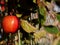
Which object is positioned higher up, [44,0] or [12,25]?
[44,0]

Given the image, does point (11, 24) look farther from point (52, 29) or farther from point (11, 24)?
point (52, 29)

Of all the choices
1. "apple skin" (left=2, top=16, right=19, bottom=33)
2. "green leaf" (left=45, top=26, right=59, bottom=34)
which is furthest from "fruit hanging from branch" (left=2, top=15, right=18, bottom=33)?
"green leaf" (left=45, top=26, right=59, bottom=34)

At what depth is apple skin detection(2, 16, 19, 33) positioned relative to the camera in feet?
3.89

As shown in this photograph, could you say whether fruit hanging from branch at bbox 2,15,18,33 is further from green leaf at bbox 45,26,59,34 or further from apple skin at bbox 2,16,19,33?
green leaf at bbox 45,26,59,34

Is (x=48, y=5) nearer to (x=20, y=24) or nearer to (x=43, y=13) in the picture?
(x=43, y=13)

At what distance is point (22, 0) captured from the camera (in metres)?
1.23

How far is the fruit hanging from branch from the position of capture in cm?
118

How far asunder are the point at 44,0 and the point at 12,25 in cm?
21

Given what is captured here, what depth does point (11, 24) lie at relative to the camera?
1.20 metres

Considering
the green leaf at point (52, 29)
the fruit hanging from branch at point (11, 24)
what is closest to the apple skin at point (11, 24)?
the fruit hanging from branch at point (11, 24)

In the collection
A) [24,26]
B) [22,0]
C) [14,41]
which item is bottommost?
[14,41]

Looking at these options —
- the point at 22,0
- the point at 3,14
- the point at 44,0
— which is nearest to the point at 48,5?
the point at 44,0

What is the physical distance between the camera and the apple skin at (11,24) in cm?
119

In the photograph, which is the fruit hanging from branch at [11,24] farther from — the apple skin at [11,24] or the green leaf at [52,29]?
the green leaf at [52,29]
